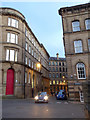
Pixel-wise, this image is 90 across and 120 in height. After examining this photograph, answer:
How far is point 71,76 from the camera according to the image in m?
16.6

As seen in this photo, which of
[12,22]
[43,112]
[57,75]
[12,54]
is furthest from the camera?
[57,75]

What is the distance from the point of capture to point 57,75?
6462cm

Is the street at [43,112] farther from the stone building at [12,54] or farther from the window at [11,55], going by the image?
the window at [11,55]

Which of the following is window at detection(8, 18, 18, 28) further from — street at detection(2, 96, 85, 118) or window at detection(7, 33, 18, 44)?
street at detection(2, 96, 85, 118)

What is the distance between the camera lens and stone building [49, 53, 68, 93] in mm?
62719

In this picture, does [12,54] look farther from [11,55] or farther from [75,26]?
[75,26]

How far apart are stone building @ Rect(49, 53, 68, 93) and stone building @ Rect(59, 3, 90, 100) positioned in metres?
47.2

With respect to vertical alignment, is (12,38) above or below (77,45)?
above

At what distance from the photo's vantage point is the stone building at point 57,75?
206 feet

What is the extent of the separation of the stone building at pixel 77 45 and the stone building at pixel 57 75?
4722cm

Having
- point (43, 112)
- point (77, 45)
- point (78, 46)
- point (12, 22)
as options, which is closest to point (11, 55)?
point (12, 22)

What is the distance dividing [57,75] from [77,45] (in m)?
48.6

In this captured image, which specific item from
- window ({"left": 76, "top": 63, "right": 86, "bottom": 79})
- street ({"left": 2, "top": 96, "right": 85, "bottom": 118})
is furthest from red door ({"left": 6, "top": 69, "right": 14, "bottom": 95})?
window ({"left": 76, "top": 63, "right": 86, "bottom": 79})

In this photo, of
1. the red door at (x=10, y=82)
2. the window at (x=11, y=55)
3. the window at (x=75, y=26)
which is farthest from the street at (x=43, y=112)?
the window at (x=11, y=55)
